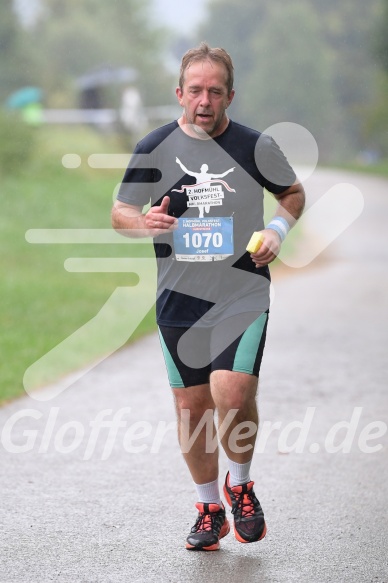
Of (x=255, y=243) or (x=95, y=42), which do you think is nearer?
(x=255, y=243)

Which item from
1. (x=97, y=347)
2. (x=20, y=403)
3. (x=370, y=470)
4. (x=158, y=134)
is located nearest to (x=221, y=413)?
(x=158, y=134)

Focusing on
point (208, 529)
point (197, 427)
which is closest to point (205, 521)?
point (208, 529)

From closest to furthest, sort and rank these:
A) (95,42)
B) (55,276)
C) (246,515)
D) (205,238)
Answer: (205,238) < (246,515) < (55,276) < (95,42)

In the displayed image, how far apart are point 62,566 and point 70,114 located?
94.2ft

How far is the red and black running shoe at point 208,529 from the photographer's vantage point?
4.95 metres

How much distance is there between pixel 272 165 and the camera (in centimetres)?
484

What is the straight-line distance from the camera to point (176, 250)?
4848 mm

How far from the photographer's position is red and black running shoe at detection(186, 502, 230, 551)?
→ 195 inches

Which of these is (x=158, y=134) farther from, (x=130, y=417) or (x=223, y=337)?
(x=130, y=417)

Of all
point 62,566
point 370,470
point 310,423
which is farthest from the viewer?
point 310,423

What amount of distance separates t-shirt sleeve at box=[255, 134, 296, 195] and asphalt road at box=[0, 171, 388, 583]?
1471mm

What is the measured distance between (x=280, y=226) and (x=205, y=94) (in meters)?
0.60

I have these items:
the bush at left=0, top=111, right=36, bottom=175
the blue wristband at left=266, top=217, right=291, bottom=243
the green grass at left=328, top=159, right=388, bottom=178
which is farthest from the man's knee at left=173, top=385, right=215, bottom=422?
the green grass at left=328, top=159, right=388, bottom=178

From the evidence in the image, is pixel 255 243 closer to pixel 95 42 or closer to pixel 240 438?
pixel 240 438
